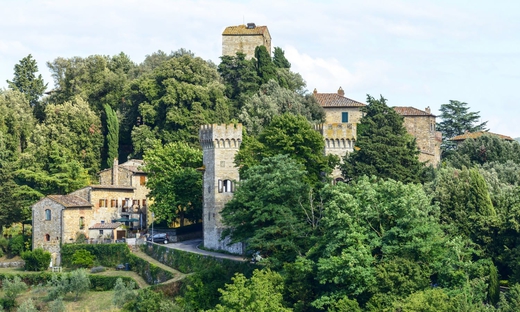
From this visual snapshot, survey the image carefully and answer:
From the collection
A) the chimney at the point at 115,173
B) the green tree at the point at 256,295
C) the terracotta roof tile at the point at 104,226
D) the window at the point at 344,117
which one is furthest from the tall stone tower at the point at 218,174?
the window at the point at 344,117

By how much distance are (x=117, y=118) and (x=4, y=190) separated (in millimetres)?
16235

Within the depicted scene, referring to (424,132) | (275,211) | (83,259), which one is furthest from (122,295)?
(424,132)

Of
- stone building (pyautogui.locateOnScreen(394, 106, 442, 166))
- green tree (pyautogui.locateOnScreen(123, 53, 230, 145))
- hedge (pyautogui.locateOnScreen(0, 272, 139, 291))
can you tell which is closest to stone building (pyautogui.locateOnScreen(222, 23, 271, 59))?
green tree (pyautogui.locateOnScreen(123, 53, 230, 145))

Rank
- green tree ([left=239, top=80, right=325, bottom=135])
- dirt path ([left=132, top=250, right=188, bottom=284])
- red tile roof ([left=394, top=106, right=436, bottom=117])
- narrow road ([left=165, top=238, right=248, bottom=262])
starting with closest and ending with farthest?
narrow road ([left=165, top=238, right=248, bottom=262])
dirt path ([left=132, top=250, right=188, bottom=284])
green tree ([left=239, top=80, right=325, bottom=135])
red tile roof ([left=394, top=106, right=436, bottom=117])

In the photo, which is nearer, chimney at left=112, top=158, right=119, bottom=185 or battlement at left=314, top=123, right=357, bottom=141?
battlement at left=314, top=123, right=357, bottom=141

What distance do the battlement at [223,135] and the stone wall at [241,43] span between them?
2903 cm

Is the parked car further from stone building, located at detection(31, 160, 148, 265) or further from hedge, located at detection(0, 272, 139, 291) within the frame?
hedge, located at detection(0, 272, 139, 291)

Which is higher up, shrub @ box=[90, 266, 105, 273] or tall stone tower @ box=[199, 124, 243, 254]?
tall stone tower @ box=[199, 124, 243, 254]

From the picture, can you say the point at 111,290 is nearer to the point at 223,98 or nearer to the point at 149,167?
the point at 149,167

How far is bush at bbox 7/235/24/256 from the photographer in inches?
2926

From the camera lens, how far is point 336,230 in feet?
152

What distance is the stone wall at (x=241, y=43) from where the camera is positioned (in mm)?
90938

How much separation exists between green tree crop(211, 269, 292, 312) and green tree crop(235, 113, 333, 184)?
11776 mm

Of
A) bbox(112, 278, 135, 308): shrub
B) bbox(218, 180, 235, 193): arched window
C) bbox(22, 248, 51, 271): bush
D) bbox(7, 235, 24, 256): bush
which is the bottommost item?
bbox(112, 278, 135, 308): shrub
